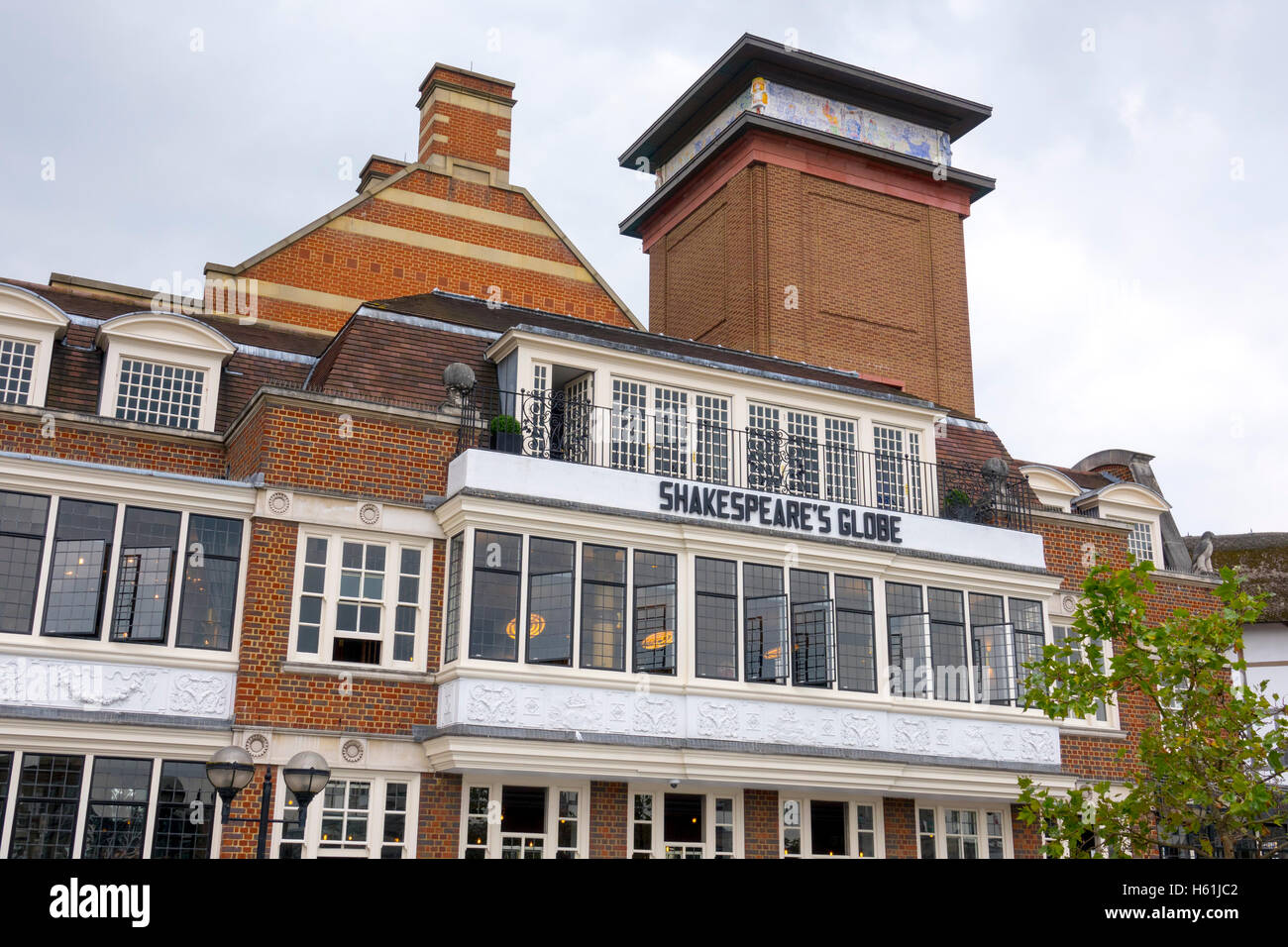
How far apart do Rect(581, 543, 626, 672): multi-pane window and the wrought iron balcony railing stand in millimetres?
1463

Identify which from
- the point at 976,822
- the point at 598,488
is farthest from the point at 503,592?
the point at 976,822

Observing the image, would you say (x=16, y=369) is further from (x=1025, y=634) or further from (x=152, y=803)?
(x=1025, y=634)

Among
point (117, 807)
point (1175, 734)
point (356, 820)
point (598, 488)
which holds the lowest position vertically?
point (356, 820)

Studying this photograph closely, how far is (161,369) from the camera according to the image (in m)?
20.6

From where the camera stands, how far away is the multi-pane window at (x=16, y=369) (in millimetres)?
19484

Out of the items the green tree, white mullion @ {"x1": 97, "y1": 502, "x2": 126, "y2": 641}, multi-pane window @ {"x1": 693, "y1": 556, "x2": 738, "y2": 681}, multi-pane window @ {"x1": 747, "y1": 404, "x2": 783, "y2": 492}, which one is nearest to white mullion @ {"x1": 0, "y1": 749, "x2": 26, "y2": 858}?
white mullion @ {"x1": 97, "y1": 502, "x2": 126, "y2": 641}

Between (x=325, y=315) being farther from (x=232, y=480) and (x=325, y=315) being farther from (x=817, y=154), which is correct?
(x=817, y=154)

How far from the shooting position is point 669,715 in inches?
746

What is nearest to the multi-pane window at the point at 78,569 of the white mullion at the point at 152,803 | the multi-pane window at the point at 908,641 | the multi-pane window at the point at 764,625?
the white mullion at the point at 152,803

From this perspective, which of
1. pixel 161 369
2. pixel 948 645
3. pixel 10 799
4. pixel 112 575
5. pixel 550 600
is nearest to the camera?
pixel 10 799

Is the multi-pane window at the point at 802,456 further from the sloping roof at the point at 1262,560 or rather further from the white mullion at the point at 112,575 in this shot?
the sloping roof at the point at 1262,560

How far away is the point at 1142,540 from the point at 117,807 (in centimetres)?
2144

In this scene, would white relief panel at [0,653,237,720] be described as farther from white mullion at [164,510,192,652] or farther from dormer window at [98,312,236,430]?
dormer window at [98,312,236,430]

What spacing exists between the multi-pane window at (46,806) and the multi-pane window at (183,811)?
103 cm
